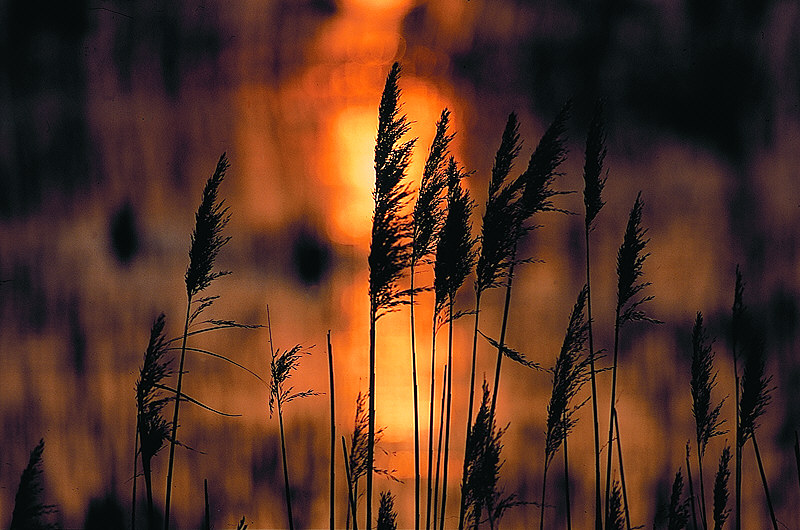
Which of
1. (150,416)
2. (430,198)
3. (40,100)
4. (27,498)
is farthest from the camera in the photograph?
(40,100)

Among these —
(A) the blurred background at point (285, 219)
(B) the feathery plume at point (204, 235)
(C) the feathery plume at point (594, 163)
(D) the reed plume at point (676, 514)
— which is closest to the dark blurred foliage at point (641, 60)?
(A) the blurred background at point (285, 219)

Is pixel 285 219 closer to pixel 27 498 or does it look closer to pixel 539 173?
pixel 539 173

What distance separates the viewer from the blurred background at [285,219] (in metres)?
1.66

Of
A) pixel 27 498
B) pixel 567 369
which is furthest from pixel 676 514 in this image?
pixel 27 498

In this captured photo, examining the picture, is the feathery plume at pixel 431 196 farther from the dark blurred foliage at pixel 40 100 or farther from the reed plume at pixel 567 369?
the dark blurred foliage at pixel 40 100

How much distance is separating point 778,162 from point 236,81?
156 centimetres

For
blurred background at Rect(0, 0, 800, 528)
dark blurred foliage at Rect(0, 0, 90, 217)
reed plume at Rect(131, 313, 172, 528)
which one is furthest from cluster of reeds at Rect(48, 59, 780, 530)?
dark blurred foliage at Rect(0, 0, 90, 217)

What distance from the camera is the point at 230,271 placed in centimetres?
167

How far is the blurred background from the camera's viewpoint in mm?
1659

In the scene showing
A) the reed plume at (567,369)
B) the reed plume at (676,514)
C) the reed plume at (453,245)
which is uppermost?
the reed plume at (453,245)

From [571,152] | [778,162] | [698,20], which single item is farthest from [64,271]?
[778,162]

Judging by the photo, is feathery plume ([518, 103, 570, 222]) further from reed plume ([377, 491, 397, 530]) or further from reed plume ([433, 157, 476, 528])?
reed plume ([377, 491, 397, 530])

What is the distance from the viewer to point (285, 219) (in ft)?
5.57

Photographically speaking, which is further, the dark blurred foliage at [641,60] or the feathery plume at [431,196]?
the dark blurred foliage at [641,60]
